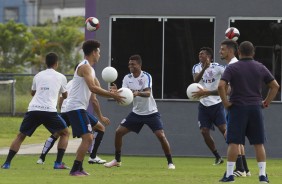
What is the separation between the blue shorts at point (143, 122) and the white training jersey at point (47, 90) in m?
1.41

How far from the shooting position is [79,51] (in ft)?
238

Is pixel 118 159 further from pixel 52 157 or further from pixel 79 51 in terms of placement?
pixel 79 51

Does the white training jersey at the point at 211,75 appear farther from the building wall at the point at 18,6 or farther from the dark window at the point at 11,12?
the building wall at the point at 18,6

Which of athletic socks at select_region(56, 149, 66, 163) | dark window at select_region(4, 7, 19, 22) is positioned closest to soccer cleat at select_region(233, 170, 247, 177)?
athletic socks at select_region(56, 149, 66, 163)

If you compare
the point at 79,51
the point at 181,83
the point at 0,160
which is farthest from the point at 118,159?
the point at 79,51

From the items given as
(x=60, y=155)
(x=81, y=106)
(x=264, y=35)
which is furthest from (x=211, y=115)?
(x=81, y=106)

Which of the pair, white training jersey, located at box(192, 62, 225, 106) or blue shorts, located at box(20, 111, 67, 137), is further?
white training jersey, located at box(192, 62, 225, 106)

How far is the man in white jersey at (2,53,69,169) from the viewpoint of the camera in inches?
658

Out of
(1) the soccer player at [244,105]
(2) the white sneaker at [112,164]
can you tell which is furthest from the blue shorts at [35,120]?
(1) the soccer player at [244,105]

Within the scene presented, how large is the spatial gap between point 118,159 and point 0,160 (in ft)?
8.91

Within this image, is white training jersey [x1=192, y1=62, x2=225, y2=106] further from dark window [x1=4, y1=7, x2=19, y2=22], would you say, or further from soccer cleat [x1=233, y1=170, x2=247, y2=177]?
dark window [x1=4, y1=7, x2=19, y2=22]

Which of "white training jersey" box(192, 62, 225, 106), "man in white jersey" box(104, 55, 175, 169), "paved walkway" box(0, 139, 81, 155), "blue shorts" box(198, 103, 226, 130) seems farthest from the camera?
"paved walkway" box(0, 139, 81, 155)

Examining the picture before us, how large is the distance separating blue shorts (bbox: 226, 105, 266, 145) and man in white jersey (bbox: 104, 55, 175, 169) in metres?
3.89

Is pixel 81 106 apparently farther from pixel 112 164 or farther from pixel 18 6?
pixel 18 6
